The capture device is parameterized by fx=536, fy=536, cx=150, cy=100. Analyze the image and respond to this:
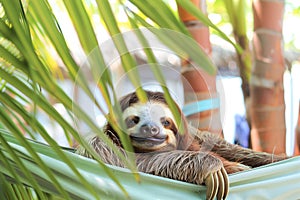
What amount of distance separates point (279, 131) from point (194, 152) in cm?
52

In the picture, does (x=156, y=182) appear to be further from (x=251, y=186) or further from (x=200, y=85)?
(x=200, y=85)

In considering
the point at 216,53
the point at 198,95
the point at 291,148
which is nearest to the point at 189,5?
the point at 198,95

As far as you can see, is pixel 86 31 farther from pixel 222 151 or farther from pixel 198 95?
pixel 222 151

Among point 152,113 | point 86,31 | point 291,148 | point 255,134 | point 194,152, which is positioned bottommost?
point 291,148

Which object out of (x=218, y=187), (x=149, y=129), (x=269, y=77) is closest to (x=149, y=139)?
(x=149, y=129)

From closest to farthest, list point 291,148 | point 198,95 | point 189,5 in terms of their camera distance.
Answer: point 189,5 → point 198,95 → point 291,148

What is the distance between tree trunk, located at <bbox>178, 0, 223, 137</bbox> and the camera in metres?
0.97

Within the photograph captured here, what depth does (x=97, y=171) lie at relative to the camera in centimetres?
81

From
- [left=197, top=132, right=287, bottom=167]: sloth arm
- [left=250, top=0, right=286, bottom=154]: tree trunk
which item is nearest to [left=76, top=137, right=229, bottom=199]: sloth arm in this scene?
[left=197, top=132, right=287, bottom=167]: sloth arm

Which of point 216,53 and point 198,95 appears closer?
point 198,95

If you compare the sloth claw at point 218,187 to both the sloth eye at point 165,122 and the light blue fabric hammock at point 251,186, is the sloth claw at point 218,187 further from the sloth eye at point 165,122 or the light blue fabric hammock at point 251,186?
the sloth eye at point 165,122

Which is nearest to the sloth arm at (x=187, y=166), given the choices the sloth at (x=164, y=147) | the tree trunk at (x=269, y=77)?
the sloth at (x=164, y=147)

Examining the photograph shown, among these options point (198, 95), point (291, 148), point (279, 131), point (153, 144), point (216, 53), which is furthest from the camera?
point (216, 53)

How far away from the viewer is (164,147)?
96 cm
